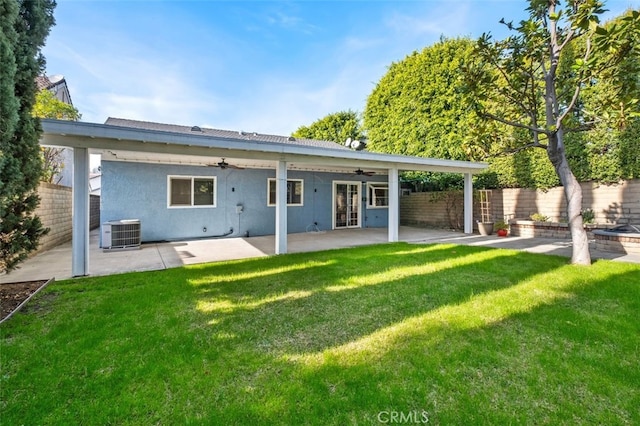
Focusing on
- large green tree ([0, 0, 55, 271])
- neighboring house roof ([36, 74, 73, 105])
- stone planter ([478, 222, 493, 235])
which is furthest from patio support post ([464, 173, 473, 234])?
neighboring house roof ([36, 74, 73, 105])

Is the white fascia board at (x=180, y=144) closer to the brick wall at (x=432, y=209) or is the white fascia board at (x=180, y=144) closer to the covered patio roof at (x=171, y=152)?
the covered patio roof at (x=171, y=152)

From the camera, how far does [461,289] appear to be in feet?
15.3

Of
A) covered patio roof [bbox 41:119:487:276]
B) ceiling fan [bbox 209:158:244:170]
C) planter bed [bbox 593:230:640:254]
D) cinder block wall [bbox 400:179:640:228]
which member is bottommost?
planter bed [bbox 593:230:640:254]

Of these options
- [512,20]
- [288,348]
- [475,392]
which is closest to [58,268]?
[288,348]

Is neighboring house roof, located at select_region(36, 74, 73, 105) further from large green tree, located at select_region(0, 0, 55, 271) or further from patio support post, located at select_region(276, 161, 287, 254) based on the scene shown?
patio support post, located at select_region(276, 161, 287, 254)

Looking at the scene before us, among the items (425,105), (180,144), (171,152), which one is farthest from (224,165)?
(425,105)

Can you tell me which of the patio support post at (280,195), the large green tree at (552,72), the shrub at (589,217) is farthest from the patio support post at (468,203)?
the patio support post at (280,195)

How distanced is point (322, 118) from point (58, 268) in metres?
22.6

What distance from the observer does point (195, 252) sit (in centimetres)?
793

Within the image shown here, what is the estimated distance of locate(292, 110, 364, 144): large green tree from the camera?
2413 centimetres

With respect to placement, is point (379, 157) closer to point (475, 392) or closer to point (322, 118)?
point (475, 392)

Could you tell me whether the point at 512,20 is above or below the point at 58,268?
above

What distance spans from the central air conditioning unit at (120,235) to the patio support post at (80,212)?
9.42ft

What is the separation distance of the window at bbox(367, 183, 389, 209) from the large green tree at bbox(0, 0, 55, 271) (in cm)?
1179
